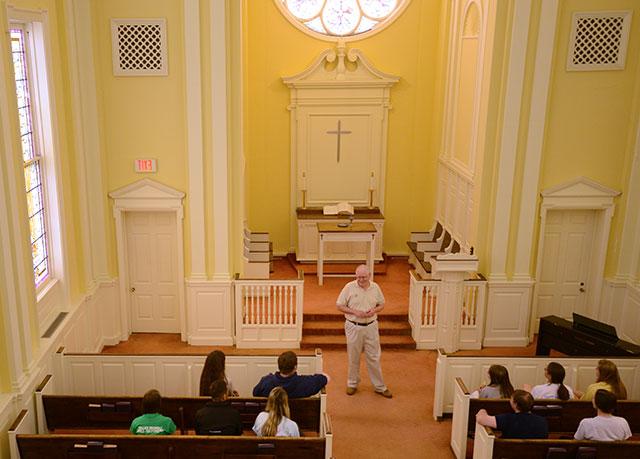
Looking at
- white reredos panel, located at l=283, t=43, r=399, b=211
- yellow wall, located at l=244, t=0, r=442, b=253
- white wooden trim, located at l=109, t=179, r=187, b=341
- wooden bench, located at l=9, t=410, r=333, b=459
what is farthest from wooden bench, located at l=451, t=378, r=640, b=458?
white reredos panel, located at l=283, t=43, r=399, b=211

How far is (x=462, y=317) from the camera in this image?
38.3 feet

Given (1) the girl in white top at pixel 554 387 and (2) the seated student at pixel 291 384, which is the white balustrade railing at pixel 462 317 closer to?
(1) the girl in white top at pixel 554 387

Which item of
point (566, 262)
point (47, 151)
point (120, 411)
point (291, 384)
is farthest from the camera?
point (566, 262)

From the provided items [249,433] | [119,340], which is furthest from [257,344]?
[249,433]

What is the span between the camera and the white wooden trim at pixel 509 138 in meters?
10.6

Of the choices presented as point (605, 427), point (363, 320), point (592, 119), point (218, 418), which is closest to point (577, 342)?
point (605, 427)

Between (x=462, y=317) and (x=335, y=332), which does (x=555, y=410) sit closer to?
(x=462, y=317)

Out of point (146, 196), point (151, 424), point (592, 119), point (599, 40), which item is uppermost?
point (599, 40)

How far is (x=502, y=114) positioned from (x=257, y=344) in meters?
5.50

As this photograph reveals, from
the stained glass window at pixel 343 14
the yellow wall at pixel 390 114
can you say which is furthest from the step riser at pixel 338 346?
the stained glass window at pixel 343 14

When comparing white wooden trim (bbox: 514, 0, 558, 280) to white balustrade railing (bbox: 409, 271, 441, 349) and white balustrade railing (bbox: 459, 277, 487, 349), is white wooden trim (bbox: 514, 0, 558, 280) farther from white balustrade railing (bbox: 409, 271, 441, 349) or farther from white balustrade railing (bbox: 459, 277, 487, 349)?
white balustrade railing (bbox: 409, 271, 441, 349)

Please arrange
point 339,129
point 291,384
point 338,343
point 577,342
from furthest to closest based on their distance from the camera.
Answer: point 339,129, point 338,343, point 577,342, point 291,384

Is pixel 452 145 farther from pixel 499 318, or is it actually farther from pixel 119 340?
pixel 119 340

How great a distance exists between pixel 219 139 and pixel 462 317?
5.04m
